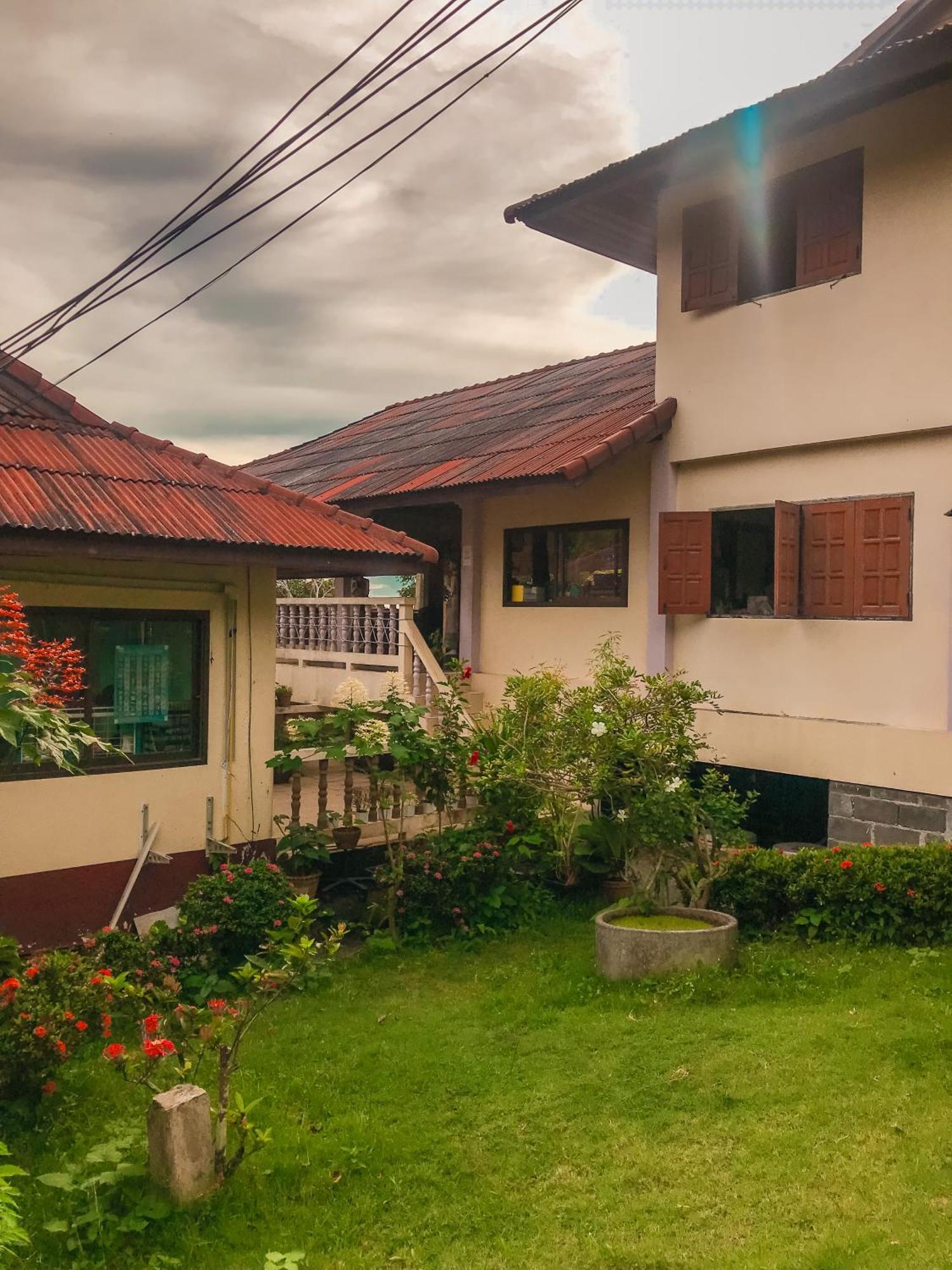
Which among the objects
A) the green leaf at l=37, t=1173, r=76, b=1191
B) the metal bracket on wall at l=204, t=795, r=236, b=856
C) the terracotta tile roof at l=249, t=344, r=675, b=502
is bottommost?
the green leaf at l=37, t=1173, r=76, b=1191

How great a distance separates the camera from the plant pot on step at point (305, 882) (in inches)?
346

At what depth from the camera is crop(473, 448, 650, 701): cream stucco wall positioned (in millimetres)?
11477

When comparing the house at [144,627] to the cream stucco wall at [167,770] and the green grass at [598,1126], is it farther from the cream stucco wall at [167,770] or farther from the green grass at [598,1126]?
the green grass at [598,1126]

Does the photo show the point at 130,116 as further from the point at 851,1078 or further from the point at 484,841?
the point at 851,1078

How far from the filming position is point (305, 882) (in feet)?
28.9

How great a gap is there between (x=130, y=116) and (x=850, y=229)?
6560mm

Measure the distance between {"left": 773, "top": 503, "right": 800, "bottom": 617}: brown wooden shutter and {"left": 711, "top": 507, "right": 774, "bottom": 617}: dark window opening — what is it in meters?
0.48

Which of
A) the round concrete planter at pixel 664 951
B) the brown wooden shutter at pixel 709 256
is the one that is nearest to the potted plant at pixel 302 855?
the round concrete planter at pixel 664 951

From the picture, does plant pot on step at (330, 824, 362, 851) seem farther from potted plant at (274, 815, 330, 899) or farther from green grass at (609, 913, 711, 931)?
green grass at (609, 913, 711, 931)

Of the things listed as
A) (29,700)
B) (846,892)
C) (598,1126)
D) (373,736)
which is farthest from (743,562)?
(29,700)

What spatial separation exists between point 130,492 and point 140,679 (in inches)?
57.3

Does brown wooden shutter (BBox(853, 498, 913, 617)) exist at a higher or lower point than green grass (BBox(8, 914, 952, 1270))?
higher

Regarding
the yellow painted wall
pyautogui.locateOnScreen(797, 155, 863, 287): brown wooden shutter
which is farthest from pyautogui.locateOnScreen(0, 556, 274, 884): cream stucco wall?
pyautogui.locateOnScreen(797, 155, 863, 287): brown wooden shutter

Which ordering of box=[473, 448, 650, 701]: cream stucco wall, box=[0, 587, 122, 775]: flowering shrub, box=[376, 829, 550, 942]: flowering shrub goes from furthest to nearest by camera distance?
box=[473, 448, 650, 701]: cream stucco wall, box=[376, 829, 550, 942]: flowering shrub, box=[0, 587, 122, 775]: flowering shrub
